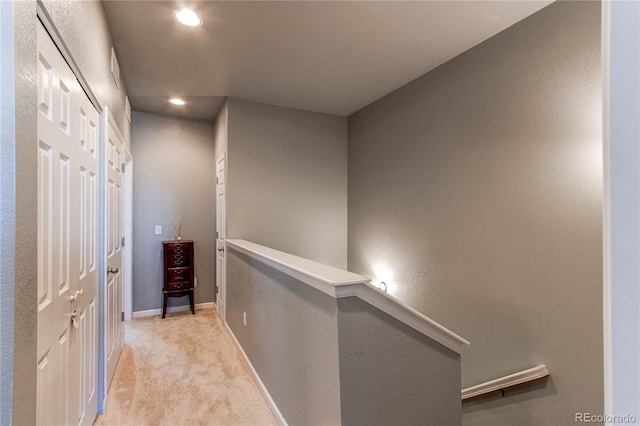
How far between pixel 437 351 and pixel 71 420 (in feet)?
5.94

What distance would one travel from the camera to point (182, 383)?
7.87 feet

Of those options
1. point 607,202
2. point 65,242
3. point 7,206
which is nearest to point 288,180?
point 65,242

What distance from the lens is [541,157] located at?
6.47 ft

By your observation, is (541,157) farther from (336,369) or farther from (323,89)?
(323,89)

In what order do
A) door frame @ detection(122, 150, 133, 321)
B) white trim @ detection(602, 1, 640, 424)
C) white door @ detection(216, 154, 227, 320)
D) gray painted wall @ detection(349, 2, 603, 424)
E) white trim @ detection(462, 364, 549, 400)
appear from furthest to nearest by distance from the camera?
door frame @ detection(122, 150, 133, 321), white door @ detection(216, 154, 227, 320), white trim @ detection(462, 364, 549, 400), gray painted wall @ detection(349, 2, 603, 424), white trim @ detection(602, 1, 640, 424)

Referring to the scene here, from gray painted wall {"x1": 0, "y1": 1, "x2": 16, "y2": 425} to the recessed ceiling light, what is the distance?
1.44 m

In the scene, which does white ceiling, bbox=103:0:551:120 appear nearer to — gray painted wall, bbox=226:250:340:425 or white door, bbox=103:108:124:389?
white door, bbox=103:108:124:389

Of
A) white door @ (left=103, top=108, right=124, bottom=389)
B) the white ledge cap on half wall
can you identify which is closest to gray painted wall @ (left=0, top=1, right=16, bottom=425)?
the white ledge cap on half wall

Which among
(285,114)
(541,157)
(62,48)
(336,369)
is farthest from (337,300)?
(285,114)

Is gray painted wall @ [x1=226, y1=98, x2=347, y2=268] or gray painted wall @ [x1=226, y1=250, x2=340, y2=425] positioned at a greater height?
gray painted wall @ [x1=226, y1=98, x2=347, y2=268]

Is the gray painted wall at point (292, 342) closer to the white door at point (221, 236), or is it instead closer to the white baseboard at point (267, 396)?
the white baseboard at point (267, 396)

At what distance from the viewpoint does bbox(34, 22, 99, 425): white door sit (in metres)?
1.08

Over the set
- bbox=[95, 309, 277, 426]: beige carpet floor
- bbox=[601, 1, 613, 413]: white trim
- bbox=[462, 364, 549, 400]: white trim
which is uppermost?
bbox=[601, 1, 613, 413]: white trim

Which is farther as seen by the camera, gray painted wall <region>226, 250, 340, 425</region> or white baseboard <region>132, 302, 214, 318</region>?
white baseboard <region>132, 302, 214, 318</region>
